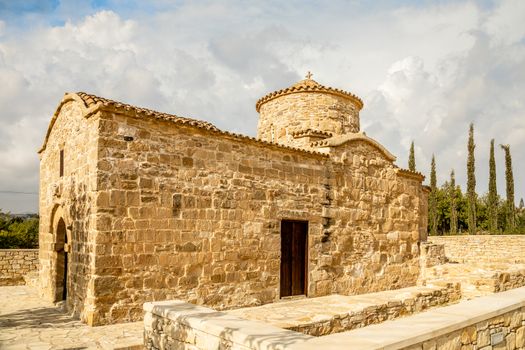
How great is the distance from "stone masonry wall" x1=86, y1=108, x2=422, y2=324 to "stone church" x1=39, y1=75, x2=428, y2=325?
22 millimetres

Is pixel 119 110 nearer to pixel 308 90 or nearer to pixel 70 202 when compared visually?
pixel 70 202

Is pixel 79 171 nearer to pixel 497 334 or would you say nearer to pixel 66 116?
pixel 66 116

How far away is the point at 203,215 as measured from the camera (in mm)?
7867

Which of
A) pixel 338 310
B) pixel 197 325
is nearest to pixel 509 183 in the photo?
pixel 338 310

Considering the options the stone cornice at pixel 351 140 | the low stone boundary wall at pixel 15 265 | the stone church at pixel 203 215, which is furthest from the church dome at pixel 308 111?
the low stone boundary wall at pixel 15 265

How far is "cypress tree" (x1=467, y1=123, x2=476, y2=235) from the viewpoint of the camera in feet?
93.6

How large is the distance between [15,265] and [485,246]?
20112mm

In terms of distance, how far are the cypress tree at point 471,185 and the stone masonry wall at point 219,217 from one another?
791 inches

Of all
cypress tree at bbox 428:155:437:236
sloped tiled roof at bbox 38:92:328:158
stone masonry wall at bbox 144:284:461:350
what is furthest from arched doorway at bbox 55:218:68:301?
cypress tree at bbox 428:155:437:236

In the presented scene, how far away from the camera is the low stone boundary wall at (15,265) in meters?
12.8

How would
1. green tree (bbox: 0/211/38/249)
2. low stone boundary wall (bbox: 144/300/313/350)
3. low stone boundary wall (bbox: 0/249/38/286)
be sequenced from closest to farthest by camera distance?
low stone boundary wall (bbox: 144/300/313/350), low stone boundary wall (bbox: 0/249/38/286), green tree (bbox: 0/211/38/249)

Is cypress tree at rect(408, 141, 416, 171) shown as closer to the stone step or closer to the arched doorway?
the stone step

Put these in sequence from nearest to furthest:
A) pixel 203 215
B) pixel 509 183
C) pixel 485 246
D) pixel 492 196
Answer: pixel 203 215, pixel 485 246, pixel 492 196, pixel 509 183

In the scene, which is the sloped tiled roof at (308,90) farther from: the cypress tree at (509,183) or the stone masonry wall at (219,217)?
the cypress tree at (509,183)
